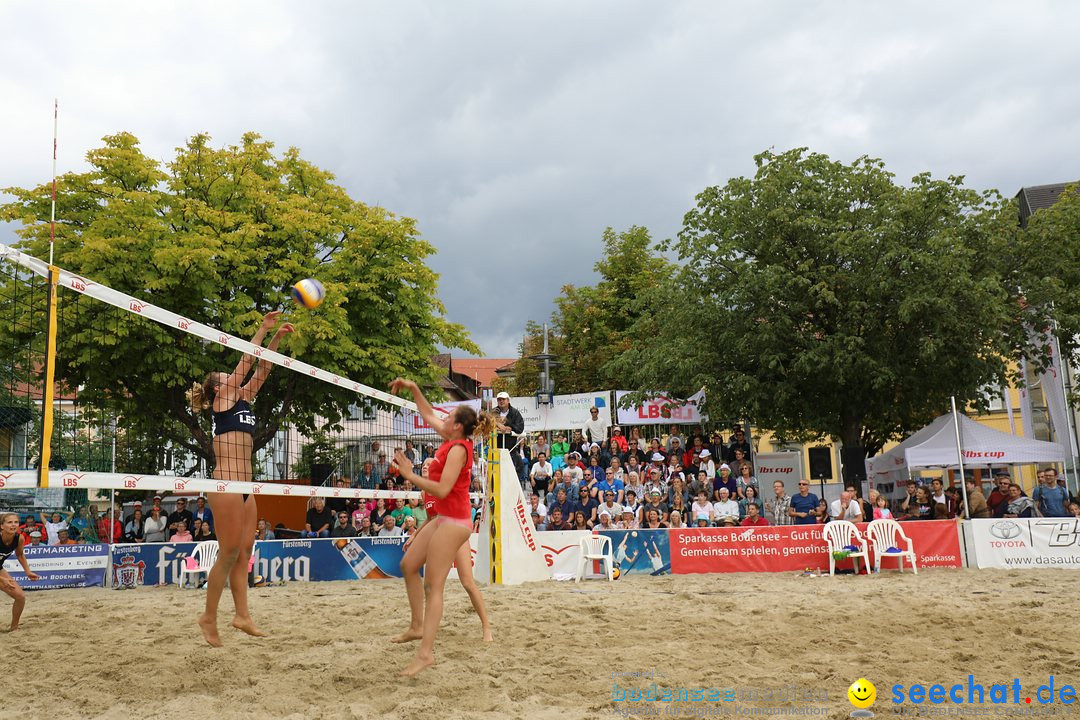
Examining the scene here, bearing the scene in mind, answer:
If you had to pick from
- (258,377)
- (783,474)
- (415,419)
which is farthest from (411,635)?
(783,474)

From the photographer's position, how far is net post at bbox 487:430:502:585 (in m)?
10.2

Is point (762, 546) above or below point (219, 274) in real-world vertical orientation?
below

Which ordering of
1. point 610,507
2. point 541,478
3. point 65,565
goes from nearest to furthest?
1. point 65,565
2. point 610,507
3. point 541,478

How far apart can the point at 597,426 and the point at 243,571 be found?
1327cm

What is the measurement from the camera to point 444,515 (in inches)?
204

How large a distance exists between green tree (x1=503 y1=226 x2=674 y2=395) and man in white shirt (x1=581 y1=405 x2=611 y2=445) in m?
9.66

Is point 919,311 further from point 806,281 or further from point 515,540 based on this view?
point 515,540

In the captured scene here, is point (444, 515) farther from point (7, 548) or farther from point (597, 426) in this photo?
point (597, 426)

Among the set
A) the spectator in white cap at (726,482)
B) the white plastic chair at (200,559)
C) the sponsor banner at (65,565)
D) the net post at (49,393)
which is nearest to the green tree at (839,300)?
the spectator in white cap at (726,482)

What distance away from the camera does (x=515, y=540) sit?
10.5 m

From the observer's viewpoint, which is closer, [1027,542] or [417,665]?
[417,665]

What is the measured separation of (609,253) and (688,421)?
1340 centimetres

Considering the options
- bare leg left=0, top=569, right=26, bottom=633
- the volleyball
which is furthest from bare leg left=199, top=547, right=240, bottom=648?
bare leg left=0, top=569, right=26, bottom=633

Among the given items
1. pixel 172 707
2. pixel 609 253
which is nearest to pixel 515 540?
pixel 172 707
